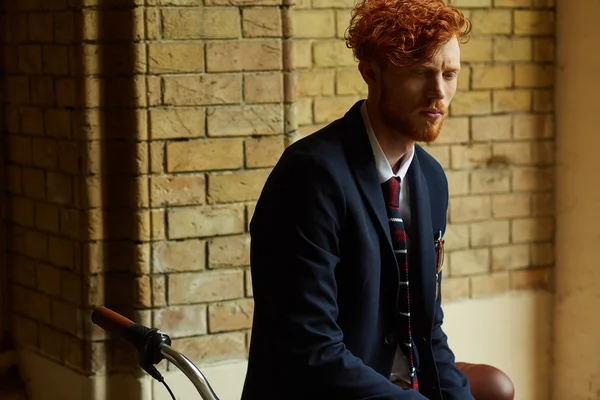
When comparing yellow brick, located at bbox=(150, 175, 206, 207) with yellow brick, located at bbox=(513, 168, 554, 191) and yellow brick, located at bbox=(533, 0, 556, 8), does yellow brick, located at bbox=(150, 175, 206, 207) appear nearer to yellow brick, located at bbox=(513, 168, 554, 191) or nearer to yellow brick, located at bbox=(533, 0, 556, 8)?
yellow brick, located at bbox=(513, 168, 554, 191)

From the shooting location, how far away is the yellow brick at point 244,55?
315 centimetres

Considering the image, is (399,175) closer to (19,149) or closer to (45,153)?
(45,153)

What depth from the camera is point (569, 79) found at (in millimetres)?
3971

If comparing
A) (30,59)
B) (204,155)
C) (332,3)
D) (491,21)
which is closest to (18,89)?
(30,59)

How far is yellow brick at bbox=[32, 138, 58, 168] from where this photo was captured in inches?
130

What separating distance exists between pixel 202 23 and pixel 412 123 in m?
1.19

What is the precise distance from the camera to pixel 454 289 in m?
3.90

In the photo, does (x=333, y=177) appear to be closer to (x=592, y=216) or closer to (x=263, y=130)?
(x=263, y=130)

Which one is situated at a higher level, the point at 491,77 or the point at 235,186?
the point at 491,77

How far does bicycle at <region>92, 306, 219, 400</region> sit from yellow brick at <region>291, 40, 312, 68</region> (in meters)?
1.60

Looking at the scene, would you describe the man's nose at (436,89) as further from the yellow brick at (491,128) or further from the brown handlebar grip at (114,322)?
the yellow brick at (491,128)

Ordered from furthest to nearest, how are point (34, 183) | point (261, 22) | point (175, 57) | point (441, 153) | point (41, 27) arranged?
1. point (441, 153)
2. point (34, 183)
3. point (41, 27)
4. point (261, 22)
5. point (175, 57)

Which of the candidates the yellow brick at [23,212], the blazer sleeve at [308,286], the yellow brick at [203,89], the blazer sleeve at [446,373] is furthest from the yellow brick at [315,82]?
the blazer sleeve at [308,286]

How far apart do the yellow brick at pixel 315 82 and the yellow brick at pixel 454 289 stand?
85 centimetres
